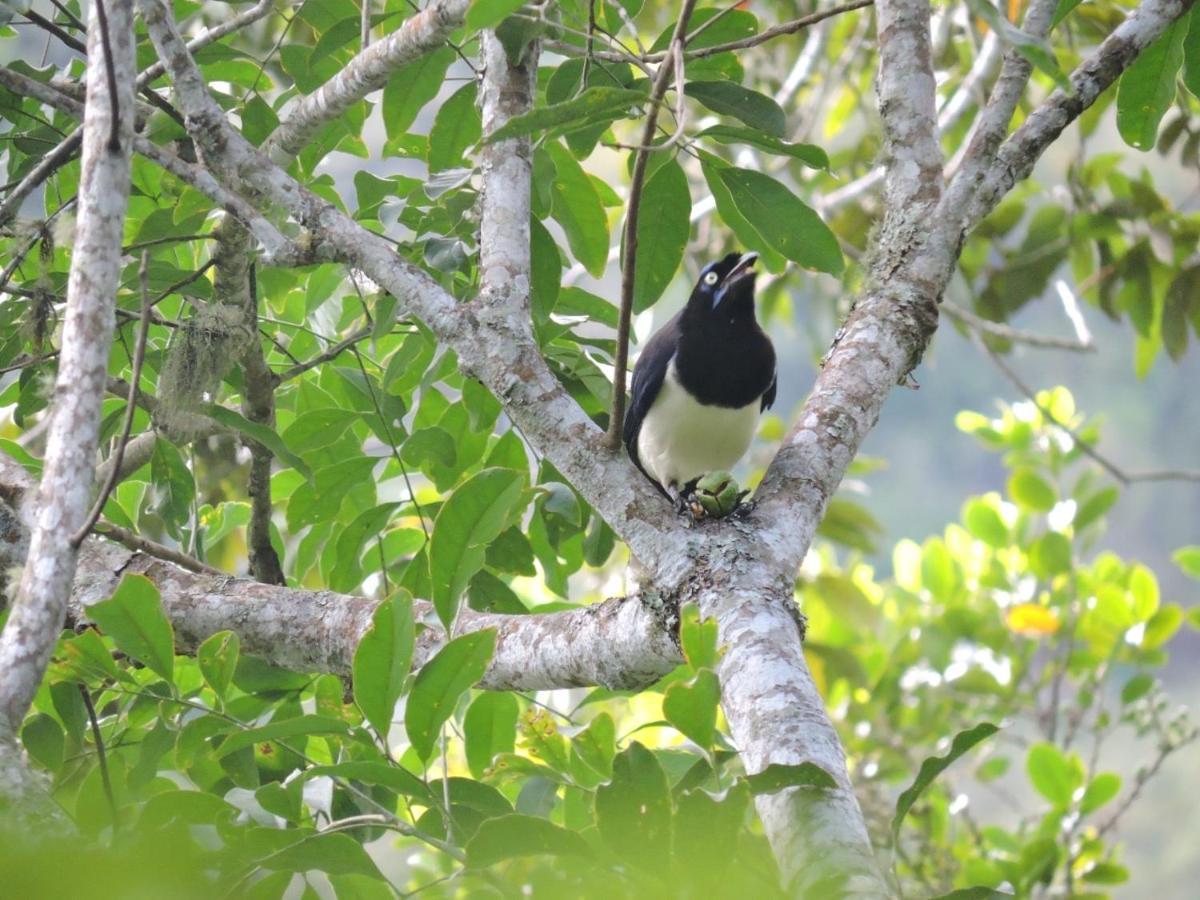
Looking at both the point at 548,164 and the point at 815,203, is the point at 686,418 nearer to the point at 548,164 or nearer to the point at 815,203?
the point at 548,164

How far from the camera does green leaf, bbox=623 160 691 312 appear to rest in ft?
7.99

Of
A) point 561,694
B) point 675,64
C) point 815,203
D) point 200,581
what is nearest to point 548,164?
point 675,64

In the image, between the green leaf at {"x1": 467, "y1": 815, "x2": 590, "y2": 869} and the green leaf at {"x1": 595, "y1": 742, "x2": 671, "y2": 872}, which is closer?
the green leaf at {"x1": 595, "y1": 742, "x2": 671, "y2": 872}

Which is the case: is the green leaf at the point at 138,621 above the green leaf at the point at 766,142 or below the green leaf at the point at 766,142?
below

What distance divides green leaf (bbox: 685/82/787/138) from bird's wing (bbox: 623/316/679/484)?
1834 millimetres

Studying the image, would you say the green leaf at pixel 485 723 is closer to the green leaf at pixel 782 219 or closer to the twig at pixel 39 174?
the green leaf at pixel 782 219

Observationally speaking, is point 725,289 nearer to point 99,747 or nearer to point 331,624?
point 331,624

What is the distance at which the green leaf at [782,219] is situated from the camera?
234 cm

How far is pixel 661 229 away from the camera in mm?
2469

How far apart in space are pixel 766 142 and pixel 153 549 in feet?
4.68

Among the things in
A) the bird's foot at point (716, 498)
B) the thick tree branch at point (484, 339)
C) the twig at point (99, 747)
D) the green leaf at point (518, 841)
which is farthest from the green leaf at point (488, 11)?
the twig at point (99, 747)

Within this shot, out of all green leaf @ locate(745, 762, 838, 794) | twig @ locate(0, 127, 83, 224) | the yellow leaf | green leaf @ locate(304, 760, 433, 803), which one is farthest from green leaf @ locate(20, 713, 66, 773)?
the yellow leaf

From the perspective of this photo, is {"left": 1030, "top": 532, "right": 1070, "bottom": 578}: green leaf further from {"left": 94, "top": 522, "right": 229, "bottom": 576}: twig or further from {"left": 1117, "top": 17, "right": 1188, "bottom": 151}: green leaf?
{"left": 94, "top": 522, "right": 229, "bottom": 576}: twig

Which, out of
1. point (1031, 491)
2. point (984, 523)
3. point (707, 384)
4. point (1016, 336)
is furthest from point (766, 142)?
point (984, 523)
